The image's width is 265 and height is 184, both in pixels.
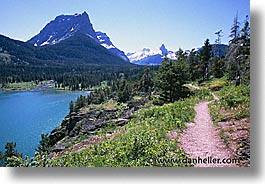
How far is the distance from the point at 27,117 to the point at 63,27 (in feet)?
5.23

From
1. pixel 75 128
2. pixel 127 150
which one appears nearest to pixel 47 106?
pixel 75 128

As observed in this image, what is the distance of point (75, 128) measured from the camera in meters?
6.23

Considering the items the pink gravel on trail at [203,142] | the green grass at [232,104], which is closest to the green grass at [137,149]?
the pink gravel on trail at [203,142]

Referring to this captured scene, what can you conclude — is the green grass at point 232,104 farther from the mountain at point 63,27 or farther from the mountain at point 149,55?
the mountain at point 63,27

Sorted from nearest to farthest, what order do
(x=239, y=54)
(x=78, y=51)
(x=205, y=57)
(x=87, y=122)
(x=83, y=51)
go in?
(x=239, y=54), (x=87, y=122), (x=205, y=57), (x=83, y=51), (x=78, y=51)

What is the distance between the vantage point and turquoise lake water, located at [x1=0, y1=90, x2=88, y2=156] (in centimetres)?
471

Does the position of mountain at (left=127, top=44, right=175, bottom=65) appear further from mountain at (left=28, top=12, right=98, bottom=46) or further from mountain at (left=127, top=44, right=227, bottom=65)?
mountain at (left=28, top=12, right=98, bottom=46)

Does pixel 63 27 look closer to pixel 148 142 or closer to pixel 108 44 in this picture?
pixel 108 44

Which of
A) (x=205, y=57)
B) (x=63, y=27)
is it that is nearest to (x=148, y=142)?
(x=63, y=27)

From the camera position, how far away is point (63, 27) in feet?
17.0

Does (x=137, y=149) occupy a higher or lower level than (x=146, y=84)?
lower

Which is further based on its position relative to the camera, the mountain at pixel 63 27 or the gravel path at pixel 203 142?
the mountain at pixel 63 27

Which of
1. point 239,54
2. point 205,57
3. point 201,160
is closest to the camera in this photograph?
point 201,160

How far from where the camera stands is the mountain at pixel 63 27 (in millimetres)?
4785
